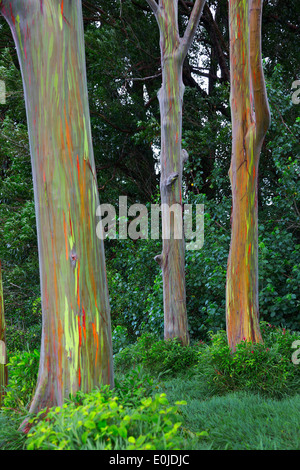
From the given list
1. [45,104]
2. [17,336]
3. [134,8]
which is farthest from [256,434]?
[134,8]

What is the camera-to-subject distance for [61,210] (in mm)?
2949

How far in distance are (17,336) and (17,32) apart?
28.2ft

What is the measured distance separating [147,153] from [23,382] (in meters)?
11.2

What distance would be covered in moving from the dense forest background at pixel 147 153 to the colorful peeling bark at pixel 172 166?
1.02 meters

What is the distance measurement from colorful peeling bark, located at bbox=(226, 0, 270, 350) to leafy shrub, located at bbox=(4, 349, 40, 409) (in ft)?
9.31

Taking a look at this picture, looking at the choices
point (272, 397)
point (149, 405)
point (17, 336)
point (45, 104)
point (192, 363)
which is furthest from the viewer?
point (17, 336)

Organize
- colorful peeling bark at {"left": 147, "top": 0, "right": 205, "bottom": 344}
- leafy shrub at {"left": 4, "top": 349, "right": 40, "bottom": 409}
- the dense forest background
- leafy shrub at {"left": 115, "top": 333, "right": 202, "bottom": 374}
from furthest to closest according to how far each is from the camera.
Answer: the dense forest background → colorful peeling bark at {"left": 147, "top": 0, "right": 205, "bottom": 344} → leafy shrub at {"left": 115, "top": 333, "right": 202, "bottom": 374} → leafy shrub at {"left": 4, "top": 349, "right": 40, "bottom": 409}

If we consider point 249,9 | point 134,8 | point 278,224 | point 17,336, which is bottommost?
point 17,336

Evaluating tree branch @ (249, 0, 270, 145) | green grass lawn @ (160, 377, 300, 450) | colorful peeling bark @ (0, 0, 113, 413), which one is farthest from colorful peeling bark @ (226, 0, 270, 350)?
colorful peeling bark @ (0, 0, 113, 413)

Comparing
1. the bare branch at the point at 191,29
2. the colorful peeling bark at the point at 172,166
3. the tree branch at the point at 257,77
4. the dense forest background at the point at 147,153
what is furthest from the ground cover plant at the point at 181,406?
the bare branch at the point at 191,29

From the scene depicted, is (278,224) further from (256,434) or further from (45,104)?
(45,104)

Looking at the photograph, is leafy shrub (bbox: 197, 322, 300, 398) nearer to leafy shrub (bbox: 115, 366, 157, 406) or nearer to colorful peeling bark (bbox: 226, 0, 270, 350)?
colorful peeling bark (bbox: 226, 0, 270, 350)

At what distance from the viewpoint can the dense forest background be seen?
852 centimetres

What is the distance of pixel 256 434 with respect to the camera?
120 inches
